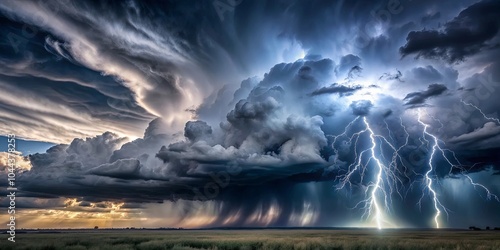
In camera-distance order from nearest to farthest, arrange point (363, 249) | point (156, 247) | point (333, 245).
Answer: point (363, 249) → point (333, 245) → point (156, 247)

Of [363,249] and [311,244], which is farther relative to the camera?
[311,244]

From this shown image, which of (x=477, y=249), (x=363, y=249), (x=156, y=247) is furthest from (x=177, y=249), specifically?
(x=477, y=249)

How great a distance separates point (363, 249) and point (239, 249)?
13.0 meters

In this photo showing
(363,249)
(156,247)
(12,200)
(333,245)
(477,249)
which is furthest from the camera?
(156,247)

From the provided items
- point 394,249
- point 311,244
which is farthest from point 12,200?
point 394,249

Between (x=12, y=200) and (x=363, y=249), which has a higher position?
(x=12, y=200)

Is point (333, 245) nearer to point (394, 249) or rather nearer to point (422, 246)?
point (394, 249)

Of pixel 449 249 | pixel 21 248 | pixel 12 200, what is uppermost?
pixel 12 200

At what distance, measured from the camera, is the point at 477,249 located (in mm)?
33219

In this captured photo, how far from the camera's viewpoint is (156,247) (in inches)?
1639

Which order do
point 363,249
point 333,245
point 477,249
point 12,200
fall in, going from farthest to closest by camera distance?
point 333,245, point 363,249, point 477,249, point 12,200

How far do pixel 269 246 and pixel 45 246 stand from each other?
83.5ft

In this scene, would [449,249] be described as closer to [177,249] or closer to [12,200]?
[177,249]

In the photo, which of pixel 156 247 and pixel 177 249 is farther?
pixel 156 247
